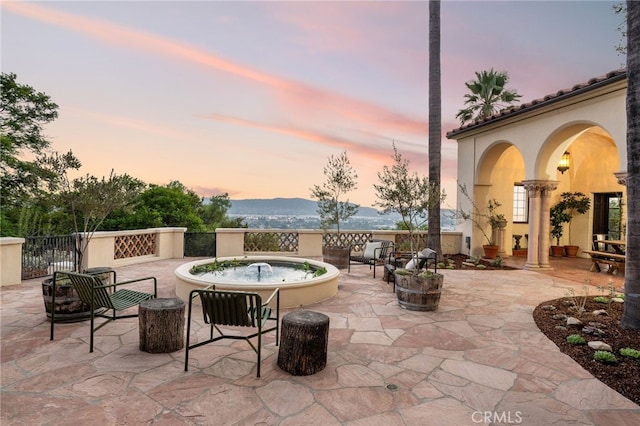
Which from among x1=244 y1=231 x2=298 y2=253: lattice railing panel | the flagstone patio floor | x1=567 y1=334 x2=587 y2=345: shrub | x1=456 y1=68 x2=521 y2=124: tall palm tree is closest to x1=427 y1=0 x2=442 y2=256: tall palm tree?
x1=244 y1=231 x2=298 y2=253: lattice railing panel

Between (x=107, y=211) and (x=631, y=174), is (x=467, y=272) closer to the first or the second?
(x=631, y=174)

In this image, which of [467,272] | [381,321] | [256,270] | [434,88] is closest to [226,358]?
[381,321]

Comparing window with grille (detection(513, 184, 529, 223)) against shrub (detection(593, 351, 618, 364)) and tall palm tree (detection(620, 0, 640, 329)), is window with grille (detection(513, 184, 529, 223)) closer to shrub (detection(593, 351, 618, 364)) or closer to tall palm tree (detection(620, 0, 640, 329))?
tall palm tree (detection(620, 0, 640, 329))

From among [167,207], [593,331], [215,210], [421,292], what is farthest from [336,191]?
[215,210]

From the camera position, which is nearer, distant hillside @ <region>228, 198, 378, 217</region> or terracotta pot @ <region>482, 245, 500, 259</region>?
terracotta pot @ <region>482, 245, 500, 259</region>

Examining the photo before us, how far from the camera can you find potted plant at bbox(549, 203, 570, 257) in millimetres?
12344

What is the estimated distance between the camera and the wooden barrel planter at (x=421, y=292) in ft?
17.6

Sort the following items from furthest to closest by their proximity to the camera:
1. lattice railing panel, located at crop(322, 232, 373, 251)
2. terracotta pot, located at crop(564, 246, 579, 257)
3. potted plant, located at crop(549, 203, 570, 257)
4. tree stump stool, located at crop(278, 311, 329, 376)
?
terracotta pot, located at crop(564, 246, 579, 257), potted plant, located at crop(549, 203, 570, 257), lattice railing panel, located at crop(322, 232, 373, 251), tree stump stool, located at crop(278, 311, 329, 376)

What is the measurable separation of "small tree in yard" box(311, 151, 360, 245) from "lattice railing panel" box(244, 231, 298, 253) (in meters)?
1.66

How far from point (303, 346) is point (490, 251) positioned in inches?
410

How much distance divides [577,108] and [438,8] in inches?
186

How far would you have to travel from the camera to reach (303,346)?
10.5 feet

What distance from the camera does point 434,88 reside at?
1002 centimetres

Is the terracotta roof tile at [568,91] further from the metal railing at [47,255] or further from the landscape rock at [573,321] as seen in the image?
the metal railing at [47,255]
